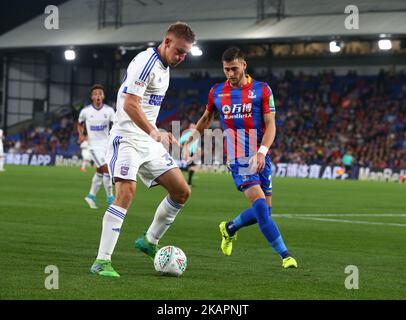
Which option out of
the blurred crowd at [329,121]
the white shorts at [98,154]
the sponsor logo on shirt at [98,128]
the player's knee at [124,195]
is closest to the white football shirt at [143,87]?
the player's knee at [124,195]

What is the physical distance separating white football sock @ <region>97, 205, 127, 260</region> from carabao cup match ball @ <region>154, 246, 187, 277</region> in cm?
50

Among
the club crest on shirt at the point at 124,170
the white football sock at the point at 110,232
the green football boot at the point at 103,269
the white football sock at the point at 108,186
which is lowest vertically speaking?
the green football boot at the point at 103,269

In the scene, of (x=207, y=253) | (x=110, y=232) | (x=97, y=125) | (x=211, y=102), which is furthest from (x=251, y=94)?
(x=97, y=125)

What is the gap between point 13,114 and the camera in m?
62.7

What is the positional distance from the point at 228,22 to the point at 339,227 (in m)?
34.1

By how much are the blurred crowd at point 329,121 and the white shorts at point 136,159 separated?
1332 inches

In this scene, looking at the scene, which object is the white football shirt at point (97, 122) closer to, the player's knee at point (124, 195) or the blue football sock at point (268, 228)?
the blue football sock at point (268, 228)

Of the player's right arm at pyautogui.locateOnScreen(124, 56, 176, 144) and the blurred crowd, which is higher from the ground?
the blurred crowd

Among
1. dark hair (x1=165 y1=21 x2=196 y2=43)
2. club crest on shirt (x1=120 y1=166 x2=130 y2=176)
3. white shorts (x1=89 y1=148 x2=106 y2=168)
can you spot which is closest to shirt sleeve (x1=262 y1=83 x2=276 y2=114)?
dark hair (x1=165 y1=21 x2=196 y2=43)

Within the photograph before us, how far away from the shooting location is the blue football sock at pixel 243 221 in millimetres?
11078

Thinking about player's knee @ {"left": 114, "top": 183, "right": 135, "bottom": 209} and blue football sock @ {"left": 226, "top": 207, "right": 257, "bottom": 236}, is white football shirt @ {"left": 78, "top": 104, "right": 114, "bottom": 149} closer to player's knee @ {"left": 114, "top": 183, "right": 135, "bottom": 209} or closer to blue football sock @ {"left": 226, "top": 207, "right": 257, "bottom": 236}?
blue football sock @ {"left": 226, "top": 207, "right": 257, "bottom": 236}

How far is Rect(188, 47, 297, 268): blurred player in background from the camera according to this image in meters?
10.7

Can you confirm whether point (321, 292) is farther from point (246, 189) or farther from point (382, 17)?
point (382, 17)
